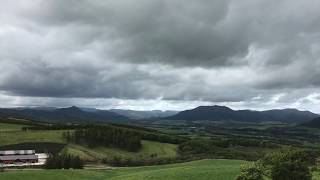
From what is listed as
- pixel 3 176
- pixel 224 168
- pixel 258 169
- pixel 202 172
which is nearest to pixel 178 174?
pixel 202 172

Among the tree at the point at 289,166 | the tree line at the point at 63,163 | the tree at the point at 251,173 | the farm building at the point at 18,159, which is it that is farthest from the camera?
the farm building at the point at 18,159

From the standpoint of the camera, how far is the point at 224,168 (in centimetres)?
11744

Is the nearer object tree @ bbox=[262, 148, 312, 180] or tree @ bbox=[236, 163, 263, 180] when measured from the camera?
tree @ bbox=[236, 163, 263, 180]

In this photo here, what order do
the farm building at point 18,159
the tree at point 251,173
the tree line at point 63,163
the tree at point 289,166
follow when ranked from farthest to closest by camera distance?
1. the farm building at point 18,159
2. the tree line at point 63,163
3. the tree at point 289,166
4. the tree at point 251,173

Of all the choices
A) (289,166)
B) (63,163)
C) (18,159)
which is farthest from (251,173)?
(18,159)

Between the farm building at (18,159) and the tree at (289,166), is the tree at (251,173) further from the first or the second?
the farm building at (18,159)

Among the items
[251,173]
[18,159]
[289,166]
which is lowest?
[18,159]

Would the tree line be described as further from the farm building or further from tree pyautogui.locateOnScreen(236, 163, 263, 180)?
tree pyautogui.locateOnScreen(236, 163, 263, 180)

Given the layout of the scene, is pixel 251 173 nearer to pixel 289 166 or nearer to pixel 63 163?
pixel 289 166

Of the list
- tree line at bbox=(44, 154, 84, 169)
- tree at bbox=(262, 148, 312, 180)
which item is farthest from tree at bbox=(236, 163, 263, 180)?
tree line at bbox=(44, 154, 84, 169)

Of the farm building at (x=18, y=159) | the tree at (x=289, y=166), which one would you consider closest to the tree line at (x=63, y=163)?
the farm building at (x=18, y=159)

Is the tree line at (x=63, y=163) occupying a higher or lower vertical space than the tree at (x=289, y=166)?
lower

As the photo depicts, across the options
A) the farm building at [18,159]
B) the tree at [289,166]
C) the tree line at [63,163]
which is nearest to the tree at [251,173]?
the tree at [289,166]

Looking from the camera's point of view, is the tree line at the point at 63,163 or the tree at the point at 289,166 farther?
the tree line at the point at 63,163
